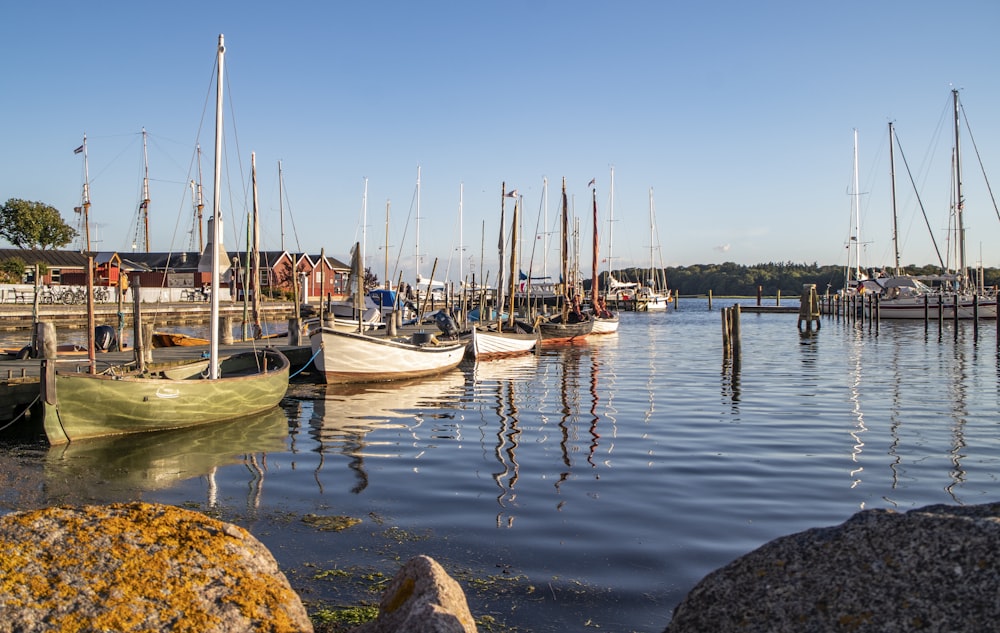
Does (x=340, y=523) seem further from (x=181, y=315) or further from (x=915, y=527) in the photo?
(x=181, y=315)

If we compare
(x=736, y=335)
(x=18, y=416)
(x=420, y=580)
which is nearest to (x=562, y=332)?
(x=736, y=335)

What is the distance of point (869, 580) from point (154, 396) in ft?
48.0

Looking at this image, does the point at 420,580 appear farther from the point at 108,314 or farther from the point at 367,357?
the point at 108,314

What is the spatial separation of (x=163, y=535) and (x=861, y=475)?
430 inches

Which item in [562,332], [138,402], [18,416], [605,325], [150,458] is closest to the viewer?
[150,458]

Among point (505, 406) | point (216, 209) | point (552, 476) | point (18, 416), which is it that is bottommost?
point (505, 406)

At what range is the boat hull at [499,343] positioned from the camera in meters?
34.8

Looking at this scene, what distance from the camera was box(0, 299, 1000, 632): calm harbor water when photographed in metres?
8.05

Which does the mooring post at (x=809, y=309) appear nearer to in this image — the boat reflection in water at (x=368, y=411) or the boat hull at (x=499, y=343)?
the boat hull at (x=499, y=343)

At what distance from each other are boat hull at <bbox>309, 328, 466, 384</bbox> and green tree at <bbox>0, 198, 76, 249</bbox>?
81.0m

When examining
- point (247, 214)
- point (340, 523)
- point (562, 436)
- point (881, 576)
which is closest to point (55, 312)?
point (247, 214)

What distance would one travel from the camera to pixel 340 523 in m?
9.77

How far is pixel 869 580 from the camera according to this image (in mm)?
3551

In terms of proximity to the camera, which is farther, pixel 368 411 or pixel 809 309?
pixel 809 309
